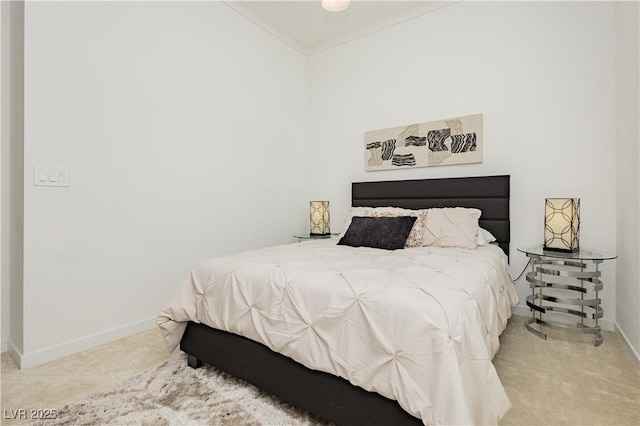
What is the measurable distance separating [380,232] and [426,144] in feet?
4.07

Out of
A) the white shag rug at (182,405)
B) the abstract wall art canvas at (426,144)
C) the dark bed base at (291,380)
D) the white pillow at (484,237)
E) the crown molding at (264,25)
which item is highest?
the crown molding at (264,25)

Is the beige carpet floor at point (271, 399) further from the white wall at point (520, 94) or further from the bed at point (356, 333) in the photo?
the white wall at point (520, 94)

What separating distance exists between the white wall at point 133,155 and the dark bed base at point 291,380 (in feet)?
3.05

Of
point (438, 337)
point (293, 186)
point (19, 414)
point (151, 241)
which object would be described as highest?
point (293, 186)

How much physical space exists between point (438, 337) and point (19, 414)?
196 centimetres

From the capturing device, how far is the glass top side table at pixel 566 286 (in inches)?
87.7

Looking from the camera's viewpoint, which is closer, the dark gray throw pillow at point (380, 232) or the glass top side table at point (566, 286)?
the glass top side table at point (566, 286)

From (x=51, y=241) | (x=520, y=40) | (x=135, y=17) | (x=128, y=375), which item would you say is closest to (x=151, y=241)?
(x=51, y=241)

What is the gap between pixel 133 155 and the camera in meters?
2.46

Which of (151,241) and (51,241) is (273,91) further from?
(51,241)

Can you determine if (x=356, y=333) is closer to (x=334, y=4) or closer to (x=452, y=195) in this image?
(x=452, y=195)

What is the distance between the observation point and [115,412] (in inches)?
58.7

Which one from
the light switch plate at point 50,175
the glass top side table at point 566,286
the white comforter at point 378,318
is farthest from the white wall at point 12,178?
the glass top side table at point 566,286

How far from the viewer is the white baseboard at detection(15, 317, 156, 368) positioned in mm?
1960
